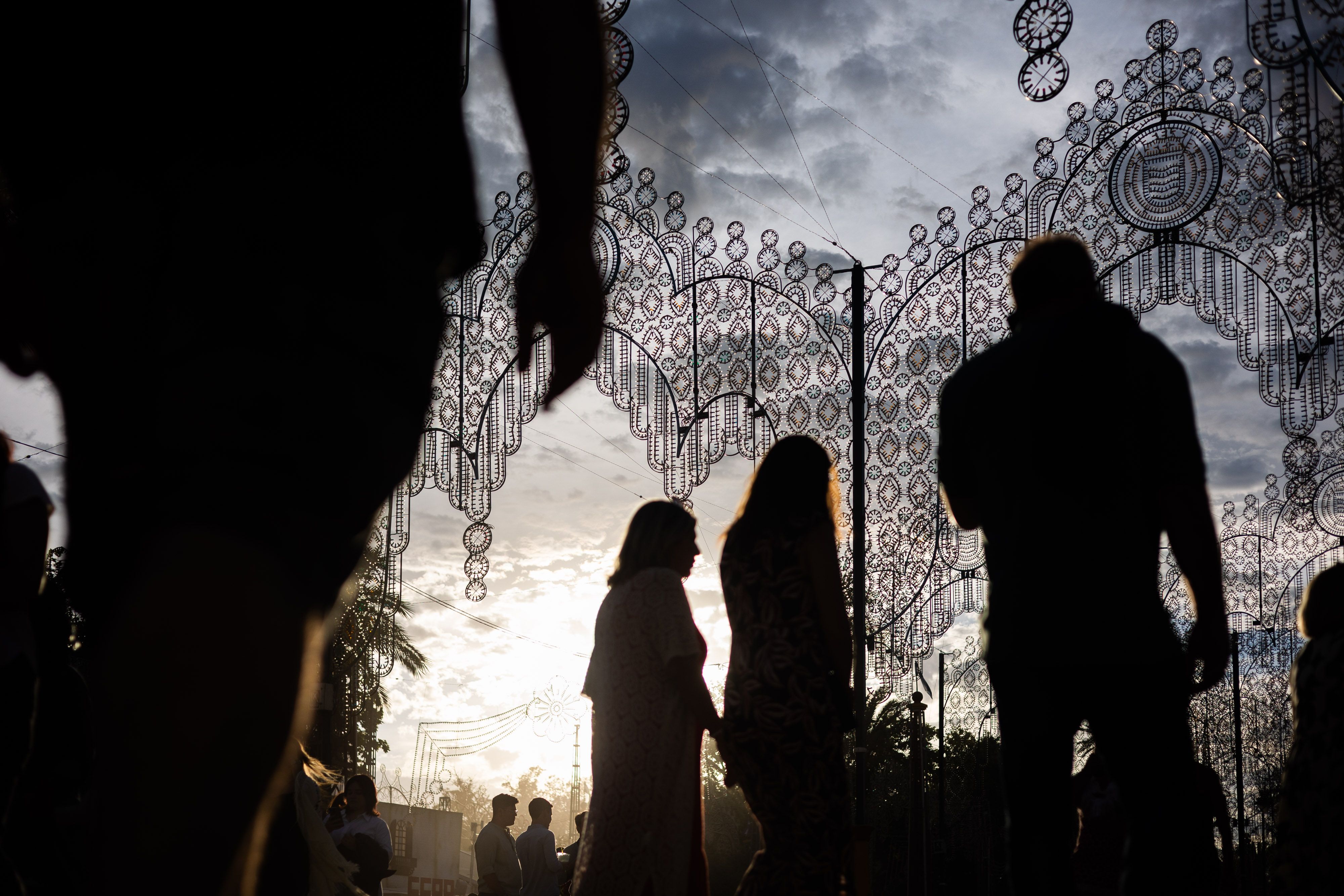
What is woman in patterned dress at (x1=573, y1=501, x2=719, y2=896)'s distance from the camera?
4043mm

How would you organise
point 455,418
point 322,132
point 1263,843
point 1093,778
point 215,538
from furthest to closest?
point 1263,843 → point 455,418 → point 1093,778 → point 322,132 → point 215,538

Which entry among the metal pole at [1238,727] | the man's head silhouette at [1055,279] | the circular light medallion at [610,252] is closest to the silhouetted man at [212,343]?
the man's head silhouette at [1055,279]

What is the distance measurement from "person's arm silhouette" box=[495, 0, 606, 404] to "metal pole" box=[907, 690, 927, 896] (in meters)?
12.7

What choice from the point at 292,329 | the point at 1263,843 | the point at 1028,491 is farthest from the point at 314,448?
the point at 1263,843

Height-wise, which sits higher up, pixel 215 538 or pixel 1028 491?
pixel 1028 491

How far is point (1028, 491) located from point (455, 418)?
9377mm

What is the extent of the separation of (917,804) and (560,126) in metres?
13.2

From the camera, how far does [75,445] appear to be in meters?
0.88

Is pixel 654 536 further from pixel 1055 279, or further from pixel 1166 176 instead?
pixel 1166 176

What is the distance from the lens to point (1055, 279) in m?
2.75

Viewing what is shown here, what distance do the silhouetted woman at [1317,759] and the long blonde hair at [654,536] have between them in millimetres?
2369

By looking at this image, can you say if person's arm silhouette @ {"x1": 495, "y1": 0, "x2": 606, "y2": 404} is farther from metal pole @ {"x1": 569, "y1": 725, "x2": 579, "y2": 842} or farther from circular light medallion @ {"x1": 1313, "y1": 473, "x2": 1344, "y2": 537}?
metal pole @ {"x1": 569, "y1": 725, "x2": 579, "y2": 842}

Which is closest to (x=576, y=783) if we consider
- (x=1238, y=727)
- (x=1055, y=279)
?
(x=1238, y=727)

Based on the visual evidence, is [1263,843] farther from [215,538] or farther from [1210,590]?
[215,538]
